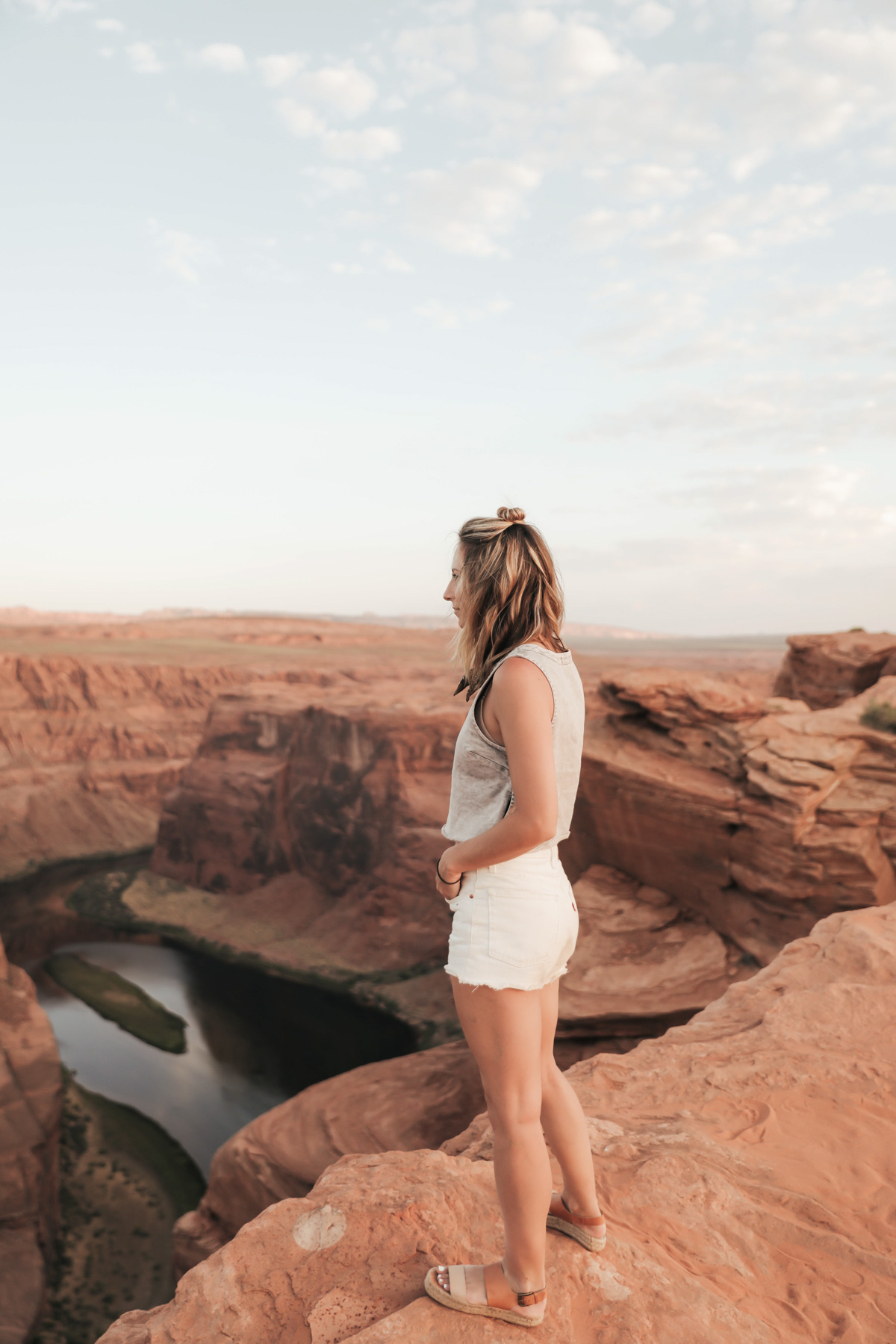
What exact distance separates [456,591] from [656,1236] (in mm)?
2698

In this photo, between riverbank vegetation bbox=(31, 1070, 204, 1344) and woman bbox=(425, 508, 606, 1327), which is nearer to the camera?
woman bbox=(425, 508, 606, 1327)

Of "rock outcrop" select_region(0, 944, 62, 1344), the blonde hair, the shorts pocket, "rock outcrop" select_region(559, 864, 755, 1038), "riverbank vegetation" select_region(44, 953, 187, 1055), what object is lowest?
"riverbank vegetation" select_region(44, 953, 187, 1055)

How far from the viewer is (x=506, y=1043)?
7.68 feet

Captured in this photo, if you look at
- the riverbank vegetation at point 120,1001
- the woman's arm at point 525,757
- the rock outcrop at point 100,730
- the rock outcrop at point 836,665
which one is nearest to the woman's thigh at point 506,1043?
the woman's arm at point 525,757

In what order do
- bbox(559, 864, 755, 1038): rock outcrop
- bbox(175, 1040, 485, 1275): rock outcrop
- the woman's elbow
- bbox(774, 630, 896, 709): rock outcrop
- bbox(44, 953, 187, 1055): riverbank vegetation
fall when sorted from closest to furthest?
the woman's elbow < bbox(175, 1040, 485, 1275): rock outcrop < bbox(559, 864, 755, 1038): rock outcrop < bbox(774, 630, 896, 709): rock outcrop < bbox(44, 953, 187, 1055): riverbank vegetation

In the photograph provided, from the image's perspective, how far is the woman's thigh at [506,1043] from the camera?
233 cm

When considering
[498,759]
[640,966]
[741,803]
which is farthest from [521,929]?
[640,966]

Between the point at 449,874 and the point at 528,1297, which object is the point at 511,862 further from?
the point at 528,1297

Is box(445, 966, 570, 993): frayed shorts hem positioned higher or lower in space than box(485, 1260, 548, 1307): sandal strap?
higher

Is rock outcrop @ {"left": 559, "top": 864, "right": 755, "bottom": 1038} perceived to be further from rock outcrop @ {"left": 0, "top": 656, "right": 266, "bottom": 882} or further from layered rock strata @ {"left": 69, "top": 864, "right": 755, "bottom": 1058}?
rock outcrop @ {"left": 0, "top": 656, "right": 266, "bottom": 882}

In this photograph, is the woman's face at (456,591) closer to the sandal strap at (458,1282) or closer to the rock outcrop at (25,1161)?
the sandal strap at (458,1282)

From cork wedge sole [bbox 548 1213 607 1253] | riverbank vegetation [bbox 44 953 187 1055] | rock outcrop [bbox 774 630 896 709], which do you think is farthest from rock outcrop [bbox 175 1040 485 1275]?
riverbank vegetation [bbox 44 953 187 1055]

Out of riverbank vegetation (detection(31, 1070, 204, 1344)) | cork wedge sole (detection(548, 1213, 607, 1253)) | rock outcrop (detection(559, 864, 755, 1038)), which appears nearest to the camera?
cork wedge sole (detection(548, 1213, 607, 1253))

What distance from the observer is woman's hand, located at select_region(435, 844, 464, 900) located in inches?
93.7
